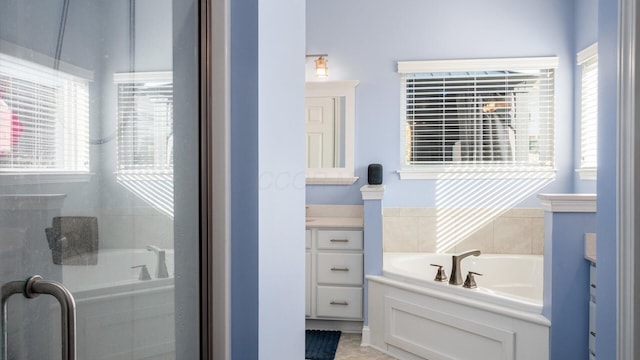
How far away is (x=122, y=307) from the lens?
863 mm

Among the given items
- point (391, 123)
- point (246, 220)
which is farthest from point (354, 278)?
point (246, 220)

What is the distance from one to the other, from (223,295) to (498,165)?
3203 millimetres

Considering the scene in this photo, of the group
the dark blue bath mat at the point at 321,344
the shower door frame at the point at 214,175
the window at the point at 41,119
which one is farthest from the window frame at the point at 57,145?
the dark blue bath mat at the point at 321,344

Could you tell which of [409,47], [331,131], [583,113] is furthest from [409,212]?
[583,113]

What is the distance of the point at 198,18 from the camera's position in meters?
1.17

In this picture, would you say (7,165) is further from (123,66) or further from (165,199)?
(165,199)

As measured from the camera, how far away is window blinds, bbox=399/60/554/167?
3.87 m

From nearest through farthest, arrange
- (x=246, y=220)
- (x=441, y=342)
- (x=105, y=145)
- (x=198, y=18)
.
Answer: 1. (x=105, y=145)
2. (x=198, y=18)
3. (x=246, y=220)
4. (x=441, y=342)

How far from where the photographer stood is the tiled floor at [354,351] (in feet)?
10.5

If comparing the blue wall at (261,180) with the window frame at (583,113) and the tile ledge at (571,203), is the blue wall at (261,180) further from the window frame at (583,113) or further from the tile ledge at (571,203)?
the window frame at (583,113)

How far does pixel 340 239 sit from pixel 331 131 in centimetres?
101

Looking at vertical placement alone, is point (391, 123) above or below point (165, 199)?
above

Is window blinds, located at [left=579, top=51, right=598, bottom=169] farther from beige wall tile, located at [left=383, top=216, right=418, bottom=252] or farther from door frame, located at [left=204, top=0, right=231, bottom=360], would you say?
door frame, located at [left=204, top=0, right=231, bottom=360]

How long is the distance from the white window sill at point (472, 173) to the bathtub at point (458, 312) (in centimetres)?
64
